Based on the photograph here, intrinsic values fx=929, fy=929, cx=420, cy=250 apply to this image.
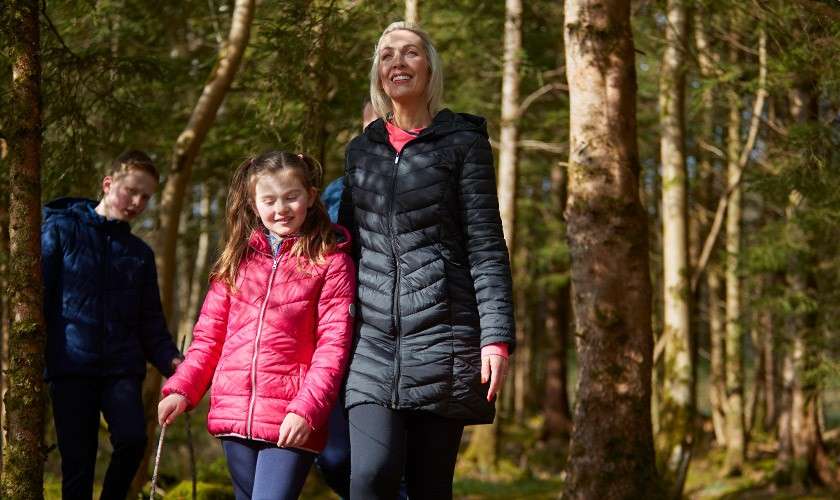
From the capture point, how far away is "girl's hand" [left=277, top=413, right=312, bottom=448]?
136 inches

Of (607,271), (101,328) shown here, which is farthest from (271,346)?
(607,271)

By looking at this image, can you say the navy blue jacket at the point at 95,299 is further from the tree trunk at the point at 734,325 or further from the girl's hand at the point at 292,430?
the tree trunk at the point at 734,325

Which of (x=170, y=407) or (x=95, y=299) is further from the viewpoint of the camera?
(x=95, y=299)

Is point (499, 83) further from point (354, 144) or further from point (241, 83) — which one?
point (354, 144)

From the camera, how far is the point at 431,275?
3.61 metres

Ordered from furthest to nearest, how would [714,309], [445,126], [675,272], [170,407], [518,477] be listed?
[714,309] < [518,477] < [675,272] < [445,126] < [170,407]

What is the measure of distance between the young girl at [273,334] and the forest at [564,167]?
0.48 metres

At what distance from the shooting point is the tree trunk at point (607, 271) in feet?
19.5

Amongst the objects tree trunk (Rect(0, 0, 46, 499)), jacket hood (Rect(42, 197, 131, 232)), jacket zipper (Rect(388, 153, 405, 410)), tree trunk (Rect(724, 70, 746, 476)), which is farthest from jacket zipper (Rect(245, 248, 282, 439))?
tree trunk (Rect(724, 70, 746, 476))

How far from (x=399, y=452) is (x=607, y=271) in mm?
2853

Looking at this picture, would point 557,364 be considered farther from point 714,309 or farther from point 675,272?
point 675,272

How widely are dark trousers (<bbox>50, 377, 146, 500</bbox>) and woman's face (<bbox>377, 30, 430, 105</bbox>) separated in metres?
2.40

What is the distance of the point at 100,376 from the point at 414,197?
2.35 meters

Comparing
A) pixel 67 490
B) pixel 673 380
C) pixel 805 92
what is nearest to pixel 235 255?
pixel 67 490
